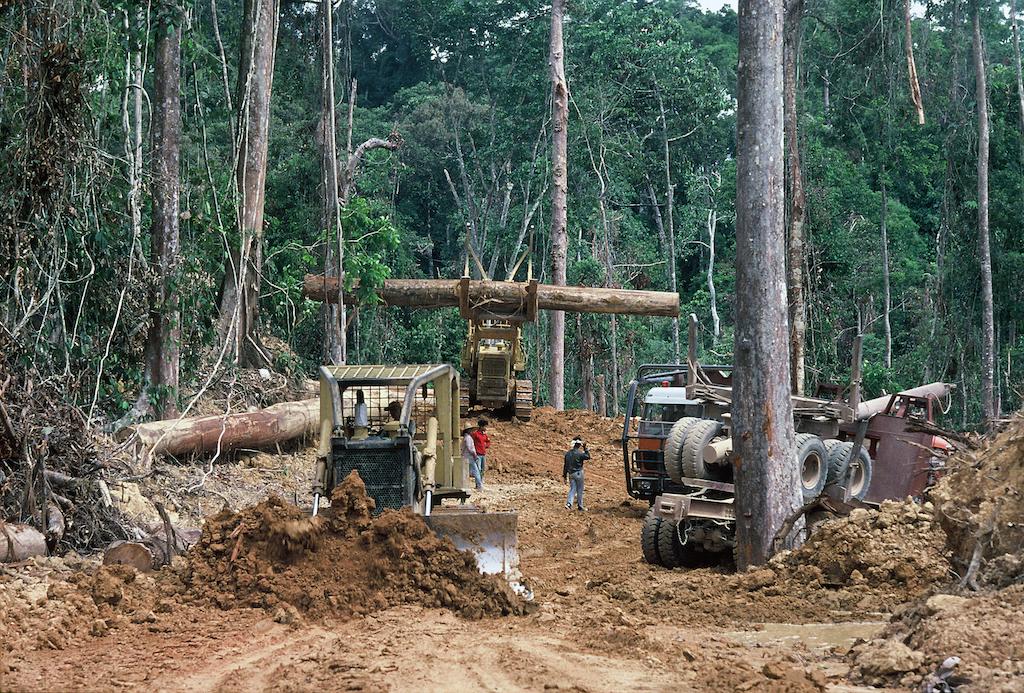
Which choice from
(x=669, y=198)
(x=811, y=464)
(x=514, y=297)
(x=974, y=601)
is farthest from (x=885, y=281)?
(x=974, y=601)

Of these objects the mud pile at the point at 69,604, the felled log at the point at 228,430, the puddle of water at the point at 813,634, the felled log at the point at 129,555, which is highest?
the felled log at the point at 228,430

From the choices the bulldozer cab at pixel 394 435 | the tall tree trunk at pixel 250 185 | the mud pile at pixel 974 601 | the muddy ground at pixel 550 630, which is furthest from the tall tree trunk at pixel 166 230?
the mud pile at pixel 974 601

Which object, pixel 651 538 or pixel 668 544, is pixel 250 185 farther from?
pixel 668 544

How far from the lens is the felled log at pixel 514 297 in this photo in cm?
2697

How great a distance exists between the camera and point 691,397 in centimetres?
1435

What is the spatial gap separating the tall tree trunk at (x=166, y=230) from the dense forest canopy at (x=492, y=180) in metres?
0.20

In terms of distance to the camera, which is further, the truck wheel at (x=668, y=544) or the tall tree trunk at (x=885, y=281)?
the tall tree trunk at (x=885, y=281)

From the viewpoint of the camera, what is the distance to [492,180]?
160 feet

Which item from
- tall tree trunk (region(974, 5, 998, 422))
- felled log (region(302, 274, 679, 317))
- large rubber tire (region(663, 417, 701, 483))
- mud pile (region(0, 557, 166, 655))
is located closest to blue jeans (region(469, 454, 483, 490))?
felled log (region(302, 274, 679, 317))

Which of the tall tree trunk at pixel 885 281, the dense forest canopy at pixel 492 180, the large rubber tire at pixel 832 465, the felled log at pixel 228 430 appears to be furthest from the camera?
the tall tree trunk at pixel 885 281

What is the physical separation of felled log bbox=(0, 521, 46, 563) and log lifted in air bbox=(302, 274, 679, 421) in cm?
1428

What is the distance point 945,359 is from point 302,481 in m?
25.7

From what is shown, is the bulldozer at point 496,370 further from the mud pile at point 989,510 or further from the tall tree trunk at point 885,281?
the tall tree trunk at point 885,281

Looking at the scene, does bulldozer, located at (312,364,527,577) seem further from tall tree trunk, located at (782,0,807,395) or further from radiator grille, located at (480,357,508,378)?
tall tree trunk, located at (782,0,807,395)
